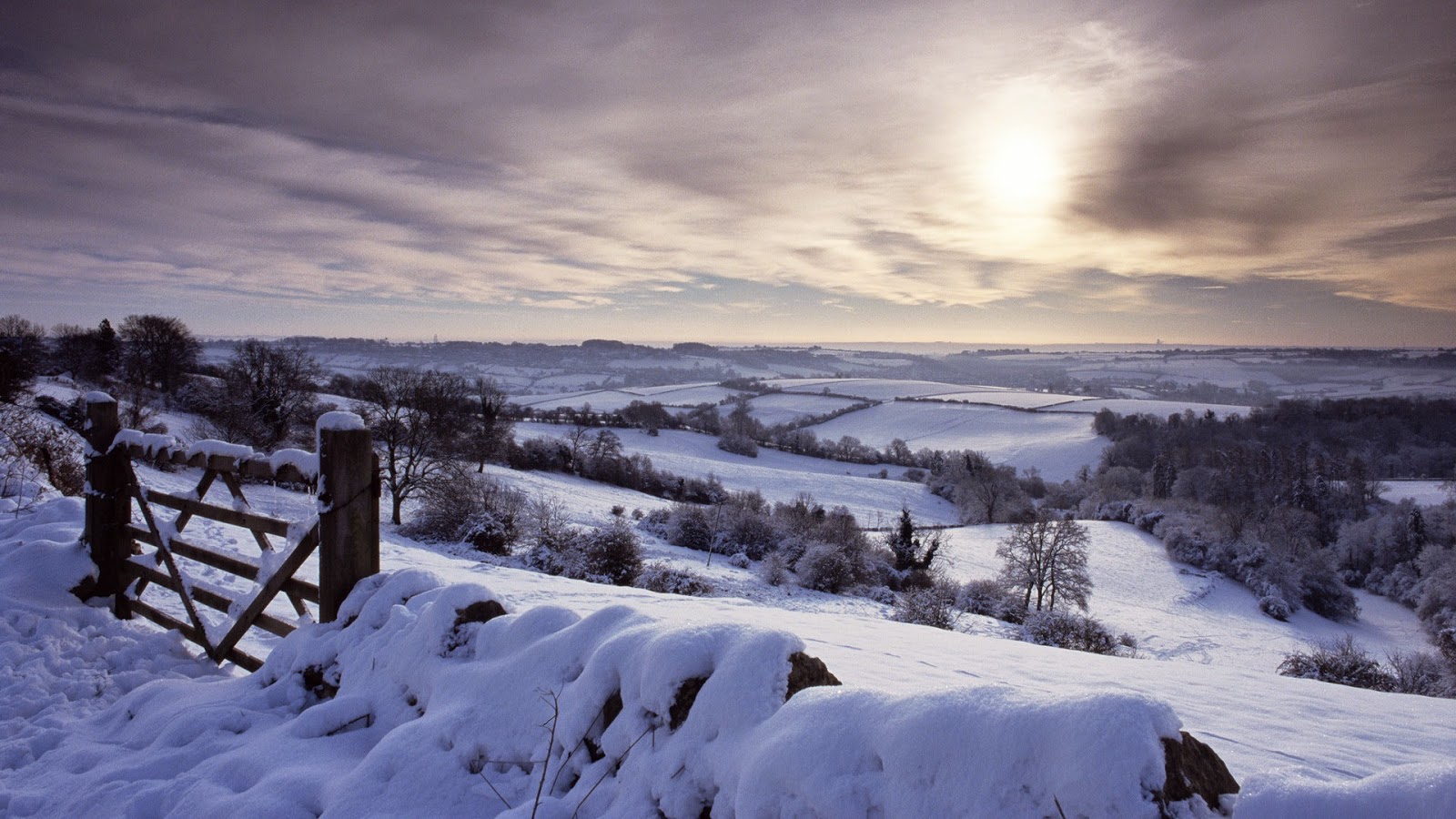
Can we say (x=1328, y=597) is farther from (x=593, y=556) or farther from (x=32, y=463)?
(x=32, y=463)

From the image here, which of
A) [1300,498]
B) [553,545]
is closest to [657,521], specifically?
[553,545]

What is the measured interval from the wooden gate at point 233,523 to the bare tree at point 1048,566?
1386 inches

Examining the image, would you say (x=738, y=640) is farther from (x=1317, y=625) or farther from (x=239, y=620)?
(x=1317, y=625)

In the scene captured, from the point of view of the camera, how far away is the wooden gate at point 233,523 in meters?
4.11

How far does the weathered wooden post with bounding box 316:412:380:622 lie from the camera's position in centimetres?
406

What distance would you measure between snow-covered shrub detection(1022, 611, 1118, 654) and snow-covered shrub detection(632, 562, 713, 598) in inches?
461

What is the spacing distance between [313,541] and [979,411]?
354 ft

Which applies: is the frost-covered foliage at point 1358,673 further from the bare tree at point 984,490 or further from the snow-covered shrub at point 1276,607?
the bare tree at point 984,490

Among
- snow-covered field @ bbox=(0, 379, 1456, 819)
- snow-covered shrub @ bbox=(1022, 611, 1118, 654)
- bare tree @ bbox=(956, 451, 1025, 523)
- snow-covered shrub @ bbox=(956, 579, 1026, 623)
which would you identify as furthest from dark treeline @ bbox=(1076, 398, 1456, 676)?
snow-covered field @ bbox=(0, 379, 1456, 819)

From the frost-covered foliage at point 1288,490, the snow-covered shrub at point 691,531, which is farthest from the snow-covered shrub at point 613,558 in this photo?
the frost-covered foliage at point 1288,490

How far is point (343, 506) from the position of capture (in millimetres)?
4098

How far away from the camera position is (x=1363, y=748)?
17.4 feet

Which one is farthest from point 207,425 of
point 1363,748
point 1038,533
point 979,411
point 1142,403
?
point 1142,403

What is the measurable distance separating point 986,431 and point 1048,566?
61.4 meters
